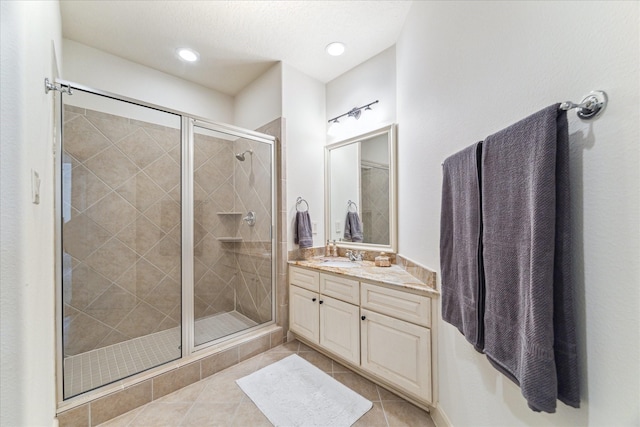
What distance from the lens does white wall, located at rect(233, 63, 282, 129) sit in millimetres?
2438

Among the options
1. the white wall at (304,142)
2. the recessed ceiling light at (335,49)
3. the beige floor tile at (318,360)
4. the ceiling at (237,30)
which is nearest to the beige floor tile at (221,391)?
the beige floor tile at (318,360)

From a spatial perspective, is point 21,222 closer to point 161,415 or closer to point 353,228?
point 161,415

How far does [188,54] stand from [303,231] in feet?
6.71

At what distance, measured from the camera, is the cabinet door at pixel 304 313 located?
2082 millimetres

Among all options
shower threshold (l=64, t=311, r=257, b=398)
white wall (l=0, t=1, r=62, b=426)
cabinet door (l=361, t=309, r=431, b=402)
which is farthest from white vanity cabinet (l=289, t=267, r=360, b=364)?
white wall (l=0, t=1, r=62, b=426)

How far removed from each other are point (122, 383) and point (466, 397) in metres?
2.05

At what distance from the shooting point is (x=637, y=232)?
1.68 feet

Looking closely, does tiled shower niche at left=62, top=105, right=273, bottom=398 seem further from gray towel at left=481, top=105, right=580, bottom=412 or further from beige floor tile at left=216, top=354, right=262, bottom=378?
gray towel at left=481, top=105, right=580, bottom=412

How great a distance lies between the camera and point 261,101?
8.64ft

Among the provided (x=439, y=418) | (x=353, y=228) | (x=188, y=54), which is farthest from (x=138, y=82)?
(x=439, y=418)

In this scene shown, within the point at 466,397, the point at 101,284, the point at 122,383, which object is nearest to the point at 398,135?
the point at 466,397

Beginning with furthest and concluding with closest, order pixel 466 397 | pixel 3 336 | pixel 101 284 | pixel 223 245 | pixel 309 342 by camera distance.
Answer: pixel 223 245 < pixel 309 342 < pixel 101 284 < pixel 466 397 < pixel 3 336

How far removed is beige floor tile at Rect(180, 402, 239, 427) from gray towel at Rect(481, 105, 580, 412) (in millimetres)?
1581

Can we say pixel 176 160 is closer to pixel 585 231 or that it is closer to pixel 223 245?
pixel 223 245
